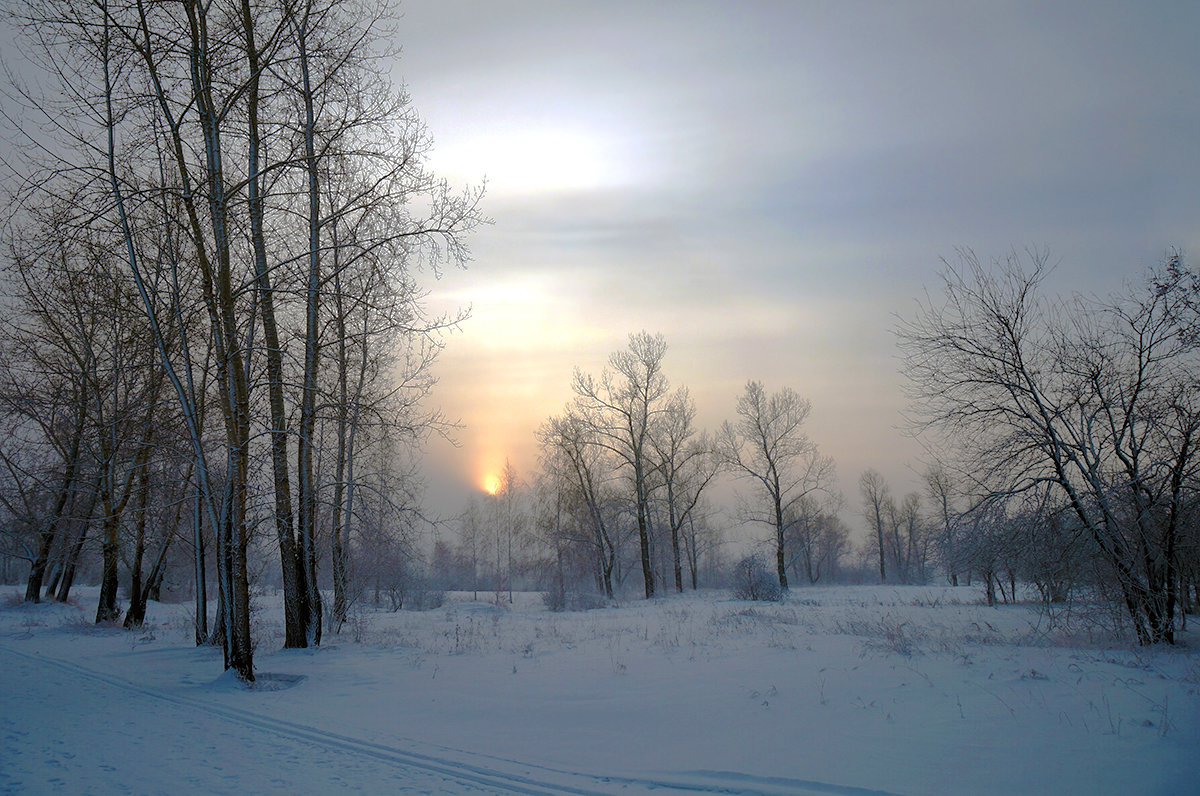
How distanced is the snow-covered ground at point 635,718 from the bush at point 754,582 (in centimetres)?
1238

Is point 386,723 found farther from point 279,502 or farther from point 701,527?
point 701,527

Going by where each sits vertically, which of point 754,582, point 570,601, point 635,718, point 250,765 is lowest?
point 570,601

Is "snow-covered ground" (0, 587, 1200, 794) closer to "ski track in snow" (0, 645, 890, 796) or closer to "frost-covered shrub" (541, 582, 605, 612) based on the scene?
"ski track in snow" (0, 645, 890, 796)

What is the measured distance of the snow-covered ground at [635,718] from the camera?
16.5ft

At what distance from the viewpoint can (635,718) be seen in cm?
700

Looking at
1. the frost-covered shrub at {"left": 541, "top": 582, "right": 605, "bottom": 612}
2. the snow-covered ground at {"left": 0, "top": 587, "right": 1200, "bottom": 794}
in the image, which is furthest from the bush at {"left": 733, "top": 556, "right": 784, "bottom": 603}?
the snow-covered ground at {"left": 0, "top": 587, "right": 1200, "bottom": 794}

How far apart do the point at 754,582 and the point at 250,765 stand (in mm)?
21651

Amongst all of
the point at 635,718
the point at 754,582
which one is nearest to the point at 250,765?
the point at 635,718

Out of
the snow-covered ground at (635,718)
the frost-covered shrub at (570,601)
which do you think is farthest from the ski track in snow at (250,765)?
the frost-covered shrub at (570,601)

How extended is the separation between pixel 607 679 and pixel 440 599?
77.6 feet

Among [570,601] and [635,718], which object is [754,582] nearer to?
[570,601]

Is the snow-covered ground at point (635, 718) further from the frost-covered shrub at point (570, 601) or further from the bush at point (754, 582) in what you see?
the frost-covered shrub at point (570, 601)

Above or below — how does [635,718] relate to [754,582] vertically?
above

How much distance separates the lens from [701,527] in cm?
6094
